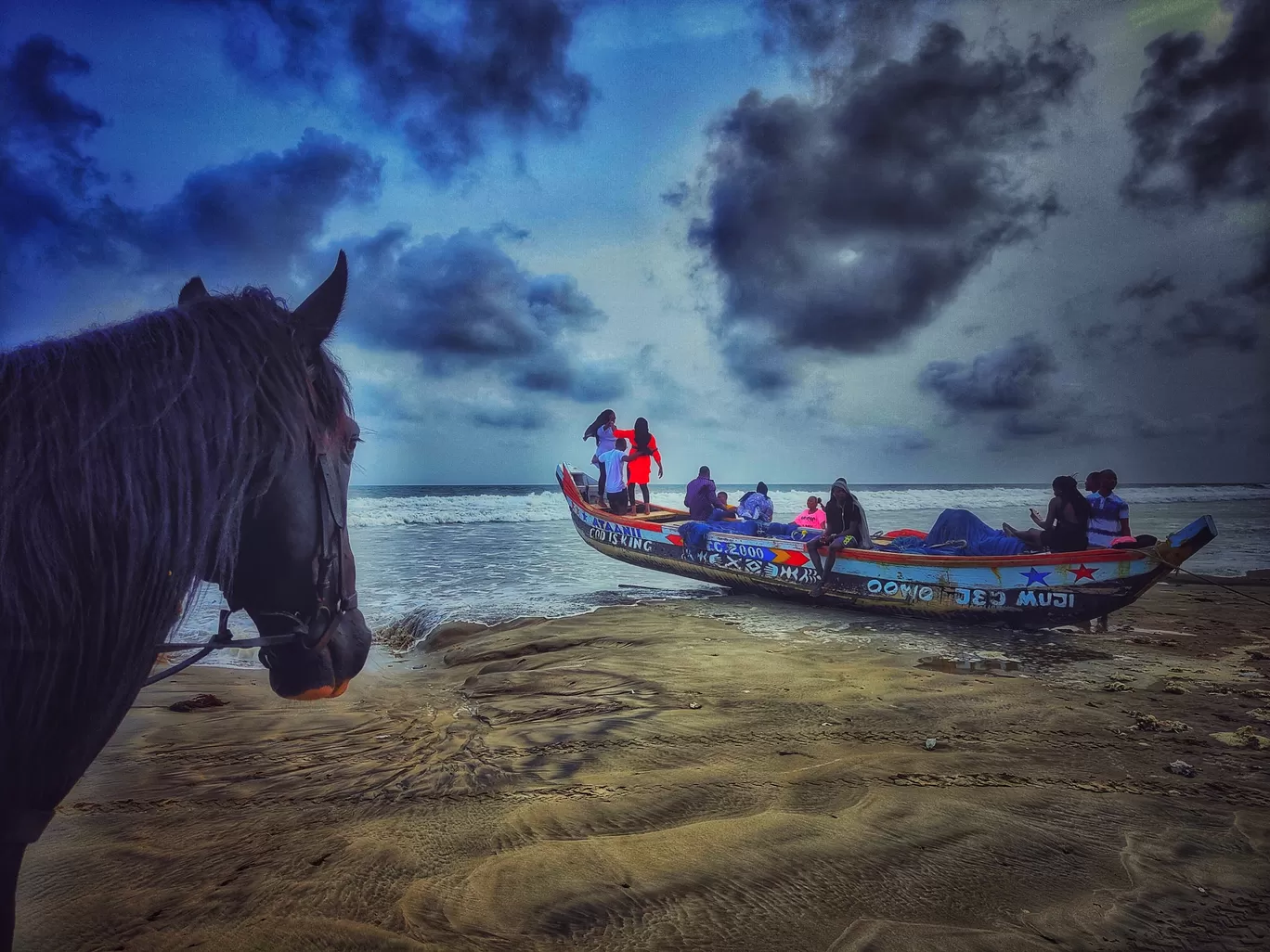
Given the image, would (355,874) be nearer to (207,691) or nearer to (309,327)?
(309,327)

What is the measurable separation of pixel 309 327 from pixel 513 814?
1.99 meters

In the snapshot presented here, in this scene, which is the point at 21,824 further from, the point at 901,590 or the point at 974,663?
the point at 901,590

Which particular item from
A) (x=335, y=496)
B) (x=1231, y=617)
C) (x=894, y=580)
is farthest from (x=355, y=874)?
(x=1231, y=617)

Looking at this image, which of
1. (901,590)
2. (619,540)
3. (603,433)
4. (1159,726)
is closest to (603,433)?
(603,433)

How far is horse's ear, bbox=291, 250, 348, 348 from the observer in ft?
4.61

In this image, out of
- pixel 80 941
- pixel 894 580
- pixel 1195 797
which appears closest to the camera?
pixel 80 941

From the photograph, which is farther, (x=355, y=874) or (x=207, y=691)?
(x=207, y=691)

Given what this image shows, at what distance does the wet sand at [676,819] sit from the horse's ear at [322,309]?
1.66 metres

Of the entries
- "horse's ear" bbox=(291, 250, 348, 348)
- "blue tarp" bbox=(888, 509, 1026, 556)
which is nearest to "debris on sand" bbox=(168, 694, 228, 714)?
"horse's ear" bbox=(291, 250, 348, 348)

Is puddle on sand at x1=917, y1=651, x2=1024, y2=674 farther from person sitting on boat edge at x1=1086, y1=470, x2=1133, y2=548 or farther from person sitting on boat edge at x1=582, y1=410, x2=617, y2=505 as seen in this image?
person sitting on boat edge at x1=582, y1=410, x2=617, y2=505

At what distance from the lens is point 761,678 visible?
4.35m

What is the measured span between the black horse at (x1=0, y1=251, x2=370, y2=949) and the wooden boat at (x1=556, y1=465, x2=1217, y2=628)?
6.62m

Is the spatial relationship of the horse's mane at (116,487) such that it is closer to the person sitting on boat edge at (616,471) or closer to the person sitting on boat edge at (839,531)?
the person sitting on boat edge at (839,531)

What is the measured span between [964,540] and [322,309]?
7787mm
